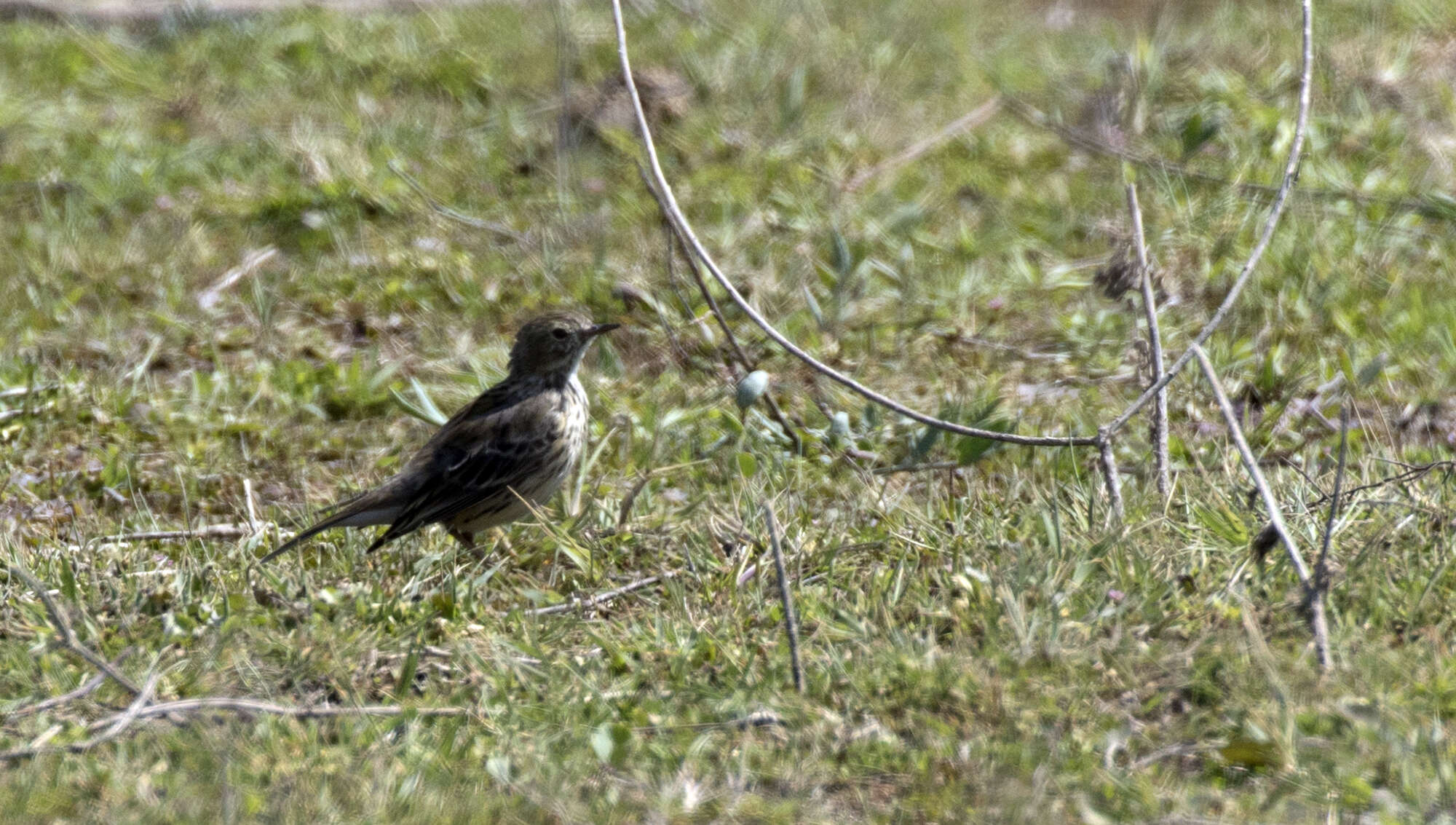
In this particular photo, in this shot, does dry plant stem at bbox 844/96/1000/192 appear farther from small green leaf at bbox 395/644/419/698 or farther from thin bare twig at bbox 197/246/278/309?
small green leaf at bbox 395/644/419/698

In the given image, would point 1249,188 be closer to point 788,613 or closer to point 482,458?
point 482,458

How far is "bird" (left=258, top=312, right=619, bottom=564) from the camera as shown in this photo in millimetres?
5320

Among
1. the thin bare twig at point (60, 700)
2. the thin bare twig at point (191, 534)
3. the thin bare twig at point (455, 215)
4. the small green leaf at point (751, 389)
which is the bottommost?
the thin bare twig at point (455, 215)

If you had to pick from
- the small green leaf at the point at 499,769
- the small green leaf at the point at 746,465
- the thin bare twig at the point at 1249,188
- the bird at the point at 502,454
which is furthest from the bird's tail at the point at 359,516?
the thin bare twig at the point at 1249,188

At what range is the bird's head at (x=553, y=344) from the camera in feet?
19.5

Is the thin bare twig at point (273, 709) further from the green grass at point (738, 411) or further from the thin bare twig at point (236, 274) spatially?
the thin bare twig at point (236, 274)

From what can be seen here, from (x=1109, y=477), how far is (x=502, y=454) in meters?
2.11

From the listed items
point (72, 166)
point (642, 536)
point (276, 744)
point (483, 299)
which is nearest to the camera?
point (276, 744)

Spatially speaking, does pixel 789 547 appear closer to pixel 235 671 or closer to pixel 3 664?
pixel 235 671

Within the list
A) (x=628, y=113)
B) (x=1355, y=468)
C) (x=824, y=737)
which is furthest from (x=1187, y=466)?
(x=628, y=113)

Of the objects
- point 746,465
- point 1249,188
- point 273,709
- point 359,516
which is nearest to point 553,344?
point 746,465

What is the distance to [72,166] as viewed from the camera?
8.53 metres

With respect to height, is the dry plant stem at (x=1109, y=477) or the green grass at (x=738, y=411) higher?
the dry plant stem at (x=1109, y=477)

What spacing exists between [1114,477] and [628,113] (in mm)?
4818
